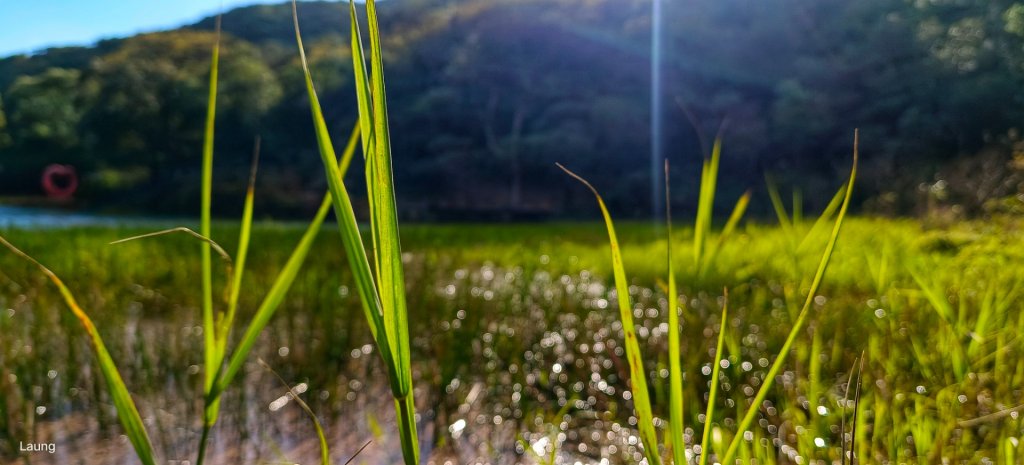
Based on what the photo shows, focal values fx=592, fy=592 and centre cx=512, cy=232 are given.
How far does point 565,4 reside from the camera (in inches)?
814

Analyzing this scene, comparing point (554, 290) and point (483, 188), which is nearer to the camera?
point (554, 290)

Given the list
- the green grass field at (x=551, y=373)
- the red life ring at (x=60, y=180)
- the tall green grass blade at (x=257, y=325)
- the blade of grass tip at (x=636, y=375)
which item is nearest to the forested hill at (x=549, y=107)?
the red life ring at (x=60, y=180)

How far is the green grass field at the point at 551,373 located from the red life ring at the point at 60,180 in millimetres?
21907

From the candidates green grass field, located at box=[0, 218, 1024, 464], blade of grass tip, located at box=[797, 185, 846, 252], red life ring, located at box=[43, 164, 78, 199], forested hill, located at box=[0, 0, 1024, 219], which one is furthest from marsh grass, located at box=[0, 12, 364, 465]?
red life ring, located at box=[43, 164, 78, 199]

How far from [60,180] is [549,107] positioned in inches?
650

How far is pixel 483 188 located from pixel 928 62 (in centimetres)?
1247

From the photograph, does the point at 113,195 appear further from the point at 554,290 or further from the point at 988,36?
the point at 988,36

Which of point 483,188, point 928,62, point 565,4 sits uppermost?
point 565,4

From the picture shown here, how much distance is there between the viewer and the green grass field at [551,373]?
38.2 inches

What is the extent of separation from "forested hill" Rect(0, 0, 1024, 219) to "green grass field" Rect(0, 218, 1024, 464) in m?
Answer: 14.3

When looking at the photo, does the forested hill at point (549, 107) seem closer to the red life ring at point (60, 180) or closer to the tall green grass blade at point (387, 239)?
the red life ring at point (60, 180)

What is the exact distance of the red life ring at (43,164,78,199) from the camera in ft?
65.0

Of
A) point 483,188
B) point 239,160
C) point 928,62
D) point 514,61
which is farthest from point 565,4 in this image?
point 239,160

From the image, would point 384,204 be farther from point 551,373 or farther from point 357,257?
point 551,373
